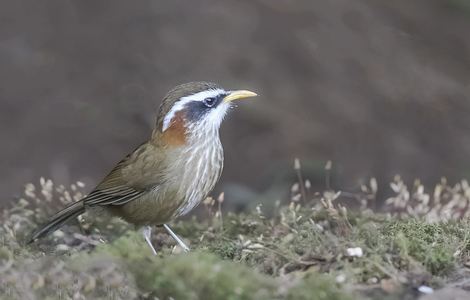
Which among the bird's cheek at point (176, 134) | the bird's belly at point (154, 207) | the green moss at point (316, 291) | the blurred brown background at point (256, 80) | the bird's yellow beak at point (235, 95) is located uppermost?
the bird's yellow beak at point (235, 95)

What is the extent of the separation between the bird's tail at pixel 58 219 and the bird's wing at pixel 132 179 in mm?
115

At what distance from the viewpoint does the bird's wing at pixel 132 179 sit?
680cm

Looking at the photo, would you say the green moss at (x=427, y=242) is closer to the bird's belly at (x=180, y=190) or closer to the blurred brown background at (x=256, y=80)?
the bird's belly at (x=180, y=190)

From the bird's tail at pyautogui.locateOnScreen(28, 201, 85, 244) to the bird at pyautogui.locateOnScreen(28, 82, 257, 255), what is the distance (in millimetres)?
159

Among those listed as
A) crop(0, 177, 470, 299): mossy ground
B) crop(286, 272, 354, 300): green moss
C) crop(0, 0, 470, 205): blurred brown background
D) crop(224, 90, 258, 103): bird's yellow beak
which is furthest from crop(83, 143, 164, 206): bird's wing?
crop(0, 0, 470, 205): blurred brown background

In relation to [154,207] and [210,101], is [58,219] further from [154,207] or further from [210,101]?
[210,101]

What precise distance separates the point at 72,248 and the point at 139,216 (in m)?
0.63

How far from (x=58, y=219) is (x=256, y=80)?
6280 millimetres

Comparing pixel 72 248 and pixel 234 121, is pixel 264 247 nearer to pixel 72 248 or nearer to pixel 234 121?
pixel 72 248

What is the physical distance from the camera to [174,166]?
6.75 m

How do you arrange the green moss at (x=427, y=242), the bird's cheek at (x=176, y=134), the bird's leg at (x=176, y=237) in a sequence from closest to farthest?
the green moss at (x=427, y=242), the bird's leg at (x=176, y=237), the bird's cheek at (x=176, y=134)

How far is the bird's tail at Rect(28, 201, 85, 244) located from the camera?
718 centimetres

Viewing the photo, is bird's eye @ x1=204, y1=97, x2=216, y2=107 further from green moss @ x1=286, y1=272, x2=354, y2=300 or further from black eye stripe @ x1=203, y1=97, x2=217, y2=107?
green moss @ x1=286, y1=272, x2=354, y2=300

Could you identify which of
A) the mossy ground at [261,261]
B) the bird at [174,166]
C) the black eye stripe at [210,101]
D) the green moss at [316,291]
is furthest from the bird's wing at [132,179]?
the green moss at [316,291]
